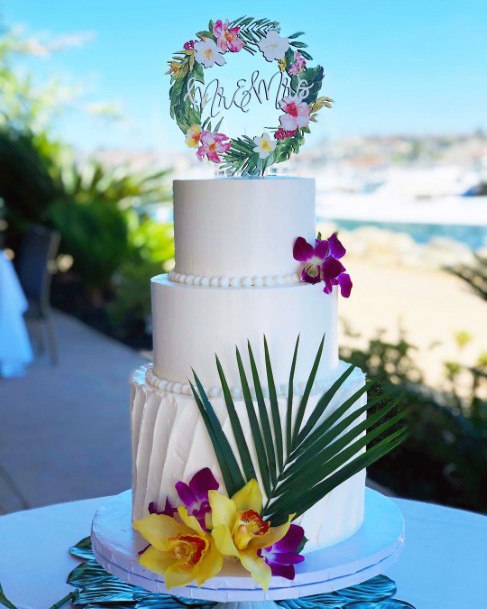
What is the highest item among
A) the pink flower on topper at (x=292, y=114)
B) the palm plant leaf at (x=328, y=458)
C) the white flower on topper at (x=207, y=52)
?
the white flower on topper at (x=207, y=52)

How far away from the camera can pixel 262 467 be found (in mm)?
1246

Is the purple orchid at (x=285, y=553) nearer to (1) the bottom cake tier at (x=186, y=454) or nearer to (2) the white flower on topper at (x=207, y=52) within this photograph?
(1) the bottom cake tier at (x=186, y=454)

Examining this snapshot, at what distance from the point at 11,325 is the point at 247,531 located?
4863 millimetres

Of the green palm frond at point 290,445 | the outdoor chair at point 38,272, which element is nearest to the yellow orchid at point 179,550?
the green palm frond at point 290,445

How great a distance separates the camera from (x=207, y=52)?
4.23 feet

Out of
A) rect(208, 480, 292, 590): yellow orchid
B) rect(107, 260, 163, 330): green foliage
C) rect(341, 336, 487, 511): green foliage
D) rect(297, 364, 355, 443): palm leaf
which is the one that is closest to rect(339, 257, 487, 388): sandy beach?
rect(107, 260, 163, 330): green foliage

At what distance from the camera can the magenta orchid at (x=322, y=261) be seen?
1.31m

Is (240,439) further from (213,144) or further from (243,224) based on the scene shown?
(213,144)

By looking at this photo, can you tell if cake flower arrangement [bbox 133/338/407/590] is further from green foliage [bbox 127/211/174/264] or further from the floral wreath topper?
green foliage [bbox 127/211/174/264]

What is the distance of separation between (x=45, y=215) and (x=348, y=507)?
8.32 meters

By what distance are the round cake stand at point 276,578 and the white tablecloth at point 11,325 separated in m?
4.32

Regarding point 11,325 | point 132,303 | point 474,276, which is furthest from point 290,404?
point 132,303

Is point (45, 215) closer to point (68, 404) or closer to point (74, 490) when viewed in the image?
point (68, 404)

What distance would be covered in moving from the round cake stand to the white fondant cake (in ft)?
0.16
